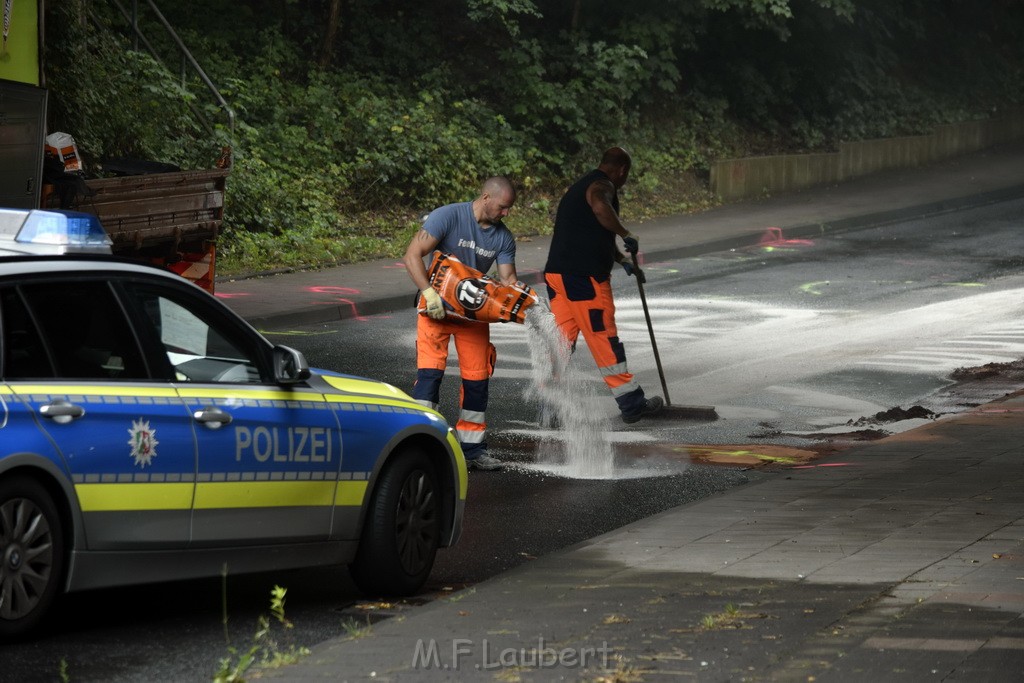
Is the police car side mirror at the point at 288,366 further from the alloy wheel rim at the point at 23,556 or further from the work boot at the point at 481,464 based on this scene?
the work boot at the point at 481,464

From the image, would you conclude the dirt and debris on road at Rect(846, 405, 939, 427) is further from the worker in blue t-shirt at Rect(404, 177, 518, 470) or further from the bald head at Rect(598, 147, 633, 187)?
the worker in blue t-shirt at Rect(404, 177, 518, 470)

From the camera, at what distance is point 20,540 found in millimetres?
5250

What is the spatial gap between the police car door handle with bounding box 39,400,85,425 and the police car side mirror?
34.6 inches

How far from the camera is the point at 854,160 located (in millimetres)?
31500

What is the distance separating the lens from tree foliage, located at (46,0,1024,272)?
67.9 ft

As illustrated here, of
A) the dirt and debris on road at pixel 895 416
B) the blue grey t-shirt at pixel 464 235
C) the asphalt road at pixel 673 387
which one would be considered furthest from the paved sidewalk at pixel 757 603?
the dirt and debris on road at pixel 895 416

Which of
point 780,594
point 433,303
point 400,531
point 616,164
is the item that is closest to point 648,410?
point 616,164

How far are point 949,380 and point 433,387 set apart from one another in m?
5.52

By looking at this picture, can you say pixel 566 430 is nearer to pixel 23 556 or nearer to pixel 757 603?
pixel 757 603

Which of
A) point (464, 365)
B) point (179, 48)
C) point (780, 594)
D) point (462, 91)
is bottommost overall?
point (780, 594)

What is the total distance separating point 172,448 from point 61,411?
0.45m

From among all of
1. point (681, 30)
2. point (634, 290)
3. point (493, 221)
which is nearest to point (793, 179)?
point (681, 30)

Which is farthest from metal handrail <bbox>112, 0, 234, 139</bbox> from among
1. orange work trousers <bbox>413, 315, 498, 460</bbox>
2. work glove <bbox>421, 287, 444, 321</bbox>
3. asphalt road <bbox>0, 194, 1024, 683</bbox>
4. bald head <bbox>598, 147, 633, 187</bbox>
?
work glove <bbox>421, 287, 444, 321</bbox>

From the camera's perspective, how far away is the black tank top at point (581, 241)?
11.2 meters
